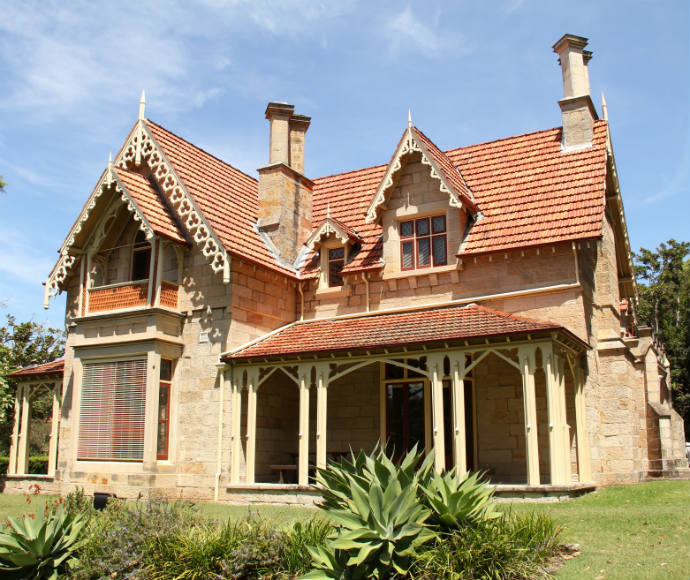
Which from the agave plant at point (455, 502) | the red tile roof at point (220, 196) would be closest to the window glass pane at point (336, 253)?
the red tile roof at point (220, 196)

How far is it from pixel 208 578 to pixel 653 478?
13119 millimetres

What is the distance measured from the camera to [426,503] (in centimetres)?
948

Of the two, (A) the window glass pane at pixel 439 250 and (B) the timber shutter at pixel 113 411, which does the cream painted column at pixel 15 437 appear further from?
(A) the window glass pane at pixel 439 250

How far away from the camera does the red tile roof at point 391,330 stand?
51.1 feet

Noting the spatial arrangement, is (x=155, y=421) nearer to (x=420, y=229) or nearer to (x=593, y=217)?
(x=420, y=229)

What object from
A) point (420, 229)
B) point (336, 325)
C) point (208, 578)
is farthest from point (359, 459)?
point (420, 229)

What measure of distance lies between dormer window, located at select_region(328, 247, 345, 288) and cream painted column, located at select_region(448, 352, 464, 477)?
5.89m

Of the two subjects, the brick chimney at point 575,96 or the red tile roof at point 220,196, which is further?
the brick chimney at point 575,96

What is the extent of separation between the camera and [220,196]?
70.5 feet

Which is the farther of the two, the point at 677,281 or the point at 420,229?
the point at 677,281

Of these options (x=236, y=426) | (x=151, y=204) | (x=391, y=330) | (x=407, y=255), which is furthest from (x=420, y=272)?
(x=151, y=204)

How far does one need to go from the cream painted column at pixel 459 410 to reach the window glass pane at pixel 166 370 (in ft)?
25.9

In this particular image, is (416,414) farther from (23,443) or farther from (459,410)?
(23,443)

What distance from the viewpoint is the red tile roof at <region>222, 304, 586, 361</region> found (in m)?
15.6
